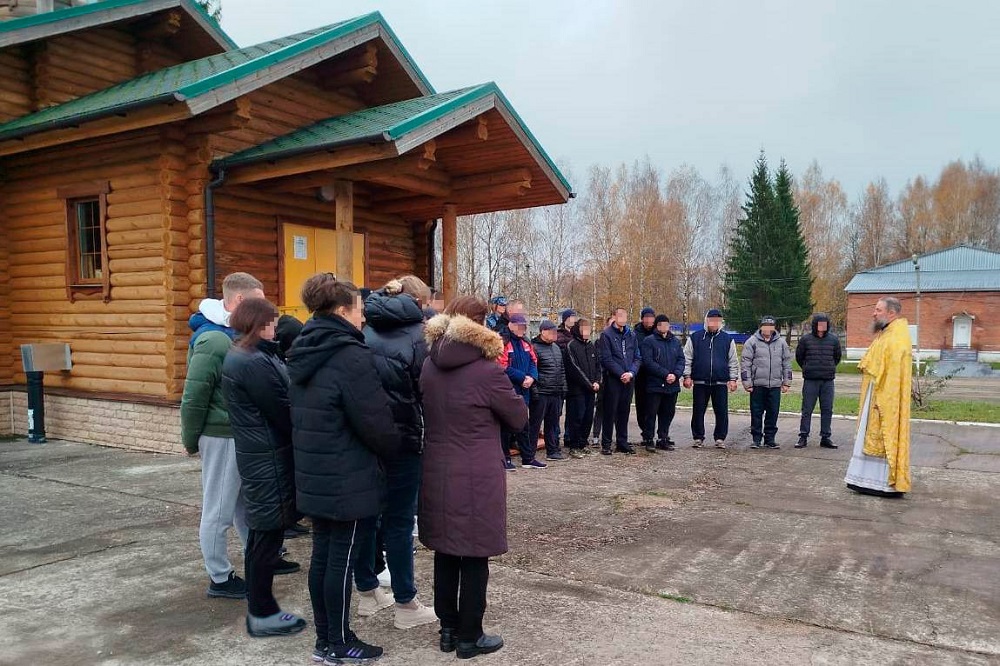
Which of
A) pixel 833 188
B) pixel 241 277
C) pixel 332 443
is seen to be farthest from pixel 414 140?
pixel 833 188

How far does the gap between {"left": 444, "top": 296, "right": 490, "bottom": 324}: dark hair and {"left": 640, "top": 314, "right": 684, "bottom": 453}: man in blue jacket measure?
5803 millimetres

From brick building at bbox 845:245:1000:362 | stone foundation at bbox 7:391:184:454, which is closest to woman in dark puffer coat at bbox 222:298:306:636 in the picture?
stone foundation at bbox 7:391:184:454

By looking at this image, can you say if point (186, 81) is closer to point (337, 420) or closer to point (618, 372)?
point (618, 372)

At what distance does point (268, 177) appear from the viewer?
8.44 meters

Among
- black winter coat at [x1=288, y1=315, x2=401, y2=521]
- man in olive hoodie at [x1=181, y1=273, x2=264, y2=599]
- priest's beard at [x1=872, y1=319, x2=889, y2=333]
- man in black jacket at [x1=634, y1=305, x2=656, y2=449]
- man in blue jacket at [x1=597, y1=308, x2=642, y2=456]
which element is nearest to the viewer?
black winter coat at [x1=288, y1=315, x2=401, y2=521]

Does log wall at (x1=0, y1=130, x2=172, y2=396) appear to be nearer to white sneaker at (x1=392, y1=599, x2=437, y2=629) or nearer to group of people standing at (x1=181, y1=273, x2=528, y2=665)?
group of people standing at (x1=181, y1=273, x2=528, y2=665)

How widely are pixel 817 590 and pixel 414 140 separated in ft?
18.6

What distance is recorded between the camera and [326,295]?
3439 millimetres

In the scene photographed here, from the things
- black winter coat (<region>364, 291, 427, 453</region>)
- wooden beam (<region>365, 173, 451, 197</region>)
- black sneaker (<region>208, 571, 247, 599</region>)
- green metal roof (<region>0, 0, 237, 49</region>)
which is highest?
green metal roof (<region>0, 0, 237, 49</region>)

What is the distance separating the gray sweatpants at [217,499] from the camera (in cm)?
424

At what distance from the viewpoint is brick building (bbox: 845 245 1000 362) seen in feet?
145

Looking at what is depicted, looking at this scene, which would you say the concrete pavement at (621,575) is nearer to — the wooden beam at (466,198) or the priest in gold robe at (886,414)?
the priest in gold robe at (886,414)

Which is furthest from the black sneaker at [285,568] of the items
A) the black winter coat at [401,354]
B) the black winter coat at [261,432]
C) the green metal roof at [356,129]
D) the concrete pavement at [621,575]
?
the green metal roof at [356,129]

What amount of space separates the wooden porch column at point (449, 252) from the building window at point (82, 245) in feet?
15.2
